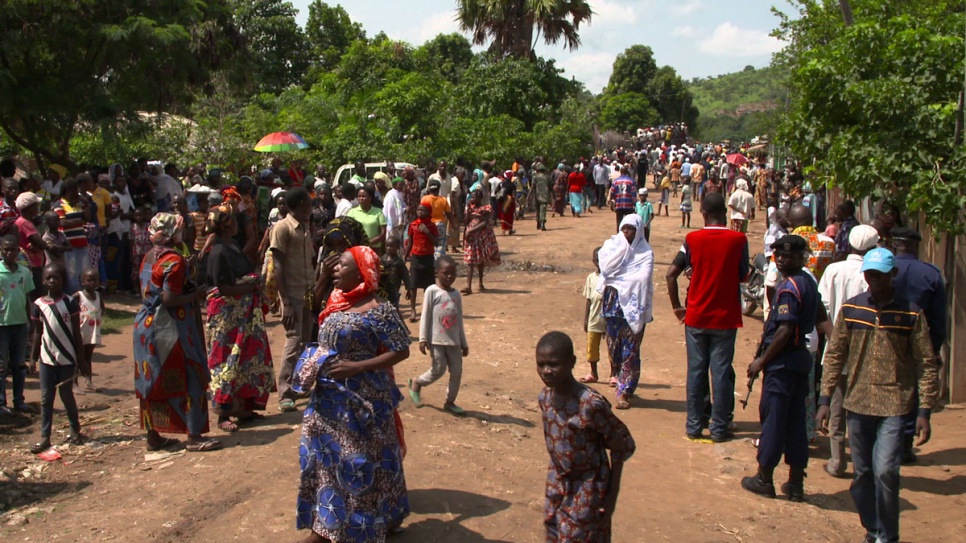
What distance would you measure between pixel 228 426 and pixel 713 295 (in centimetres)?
384

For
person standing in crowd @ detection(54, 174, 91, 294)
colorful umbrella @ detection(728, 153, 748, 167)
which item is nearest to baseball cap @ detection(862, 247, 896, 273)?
person standing in crowd @ detection(54, 174, 91, 294)

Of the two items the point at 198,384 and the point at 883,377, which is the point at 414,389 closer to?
the point at 198,384

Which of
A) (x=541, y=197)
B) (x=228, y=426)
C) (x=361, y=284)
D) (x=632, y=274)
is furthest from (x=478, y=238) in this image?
(x=541, y=197)

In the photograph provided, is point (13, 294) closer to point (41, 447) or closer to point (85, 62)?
point (41, 447)

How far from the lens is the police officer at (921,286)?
6160 millimetres

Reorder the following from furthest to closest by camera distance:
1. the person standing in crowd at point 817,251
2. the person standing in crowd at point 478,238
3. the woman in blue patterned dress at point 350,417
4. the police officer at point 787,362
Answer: the person standing in crowd at point 478,238 → the person standing in crowd at point 817,251 → the police officer at point 787,362 → the woman in blue patterned dress at point 350,417

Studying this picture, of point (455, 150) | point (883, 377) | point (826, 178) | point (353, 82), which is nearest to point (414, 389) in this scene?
point (883, 377)

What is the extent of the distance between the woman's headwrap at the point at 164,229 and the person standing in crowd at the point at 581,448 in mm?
3302

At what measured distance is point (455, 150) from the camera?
25438 millimetres

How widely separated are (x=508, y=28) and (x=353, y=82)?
354 inches

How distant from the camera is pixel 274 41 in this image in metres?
38.9

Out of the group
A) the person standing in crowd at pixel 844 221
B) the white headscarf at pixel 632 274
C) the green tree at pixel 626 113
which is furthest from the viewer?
the green tree at pixel 626 113

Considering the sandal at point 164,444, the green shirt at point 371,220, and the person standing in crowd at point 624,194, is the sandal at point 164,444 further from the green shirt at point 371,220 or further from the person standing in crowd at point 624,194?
the person standing in crowd at point 624,194

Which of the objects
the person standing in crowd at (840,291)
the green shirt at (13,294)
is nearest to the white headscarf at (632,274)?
the person standing in crowd at (840,291)
